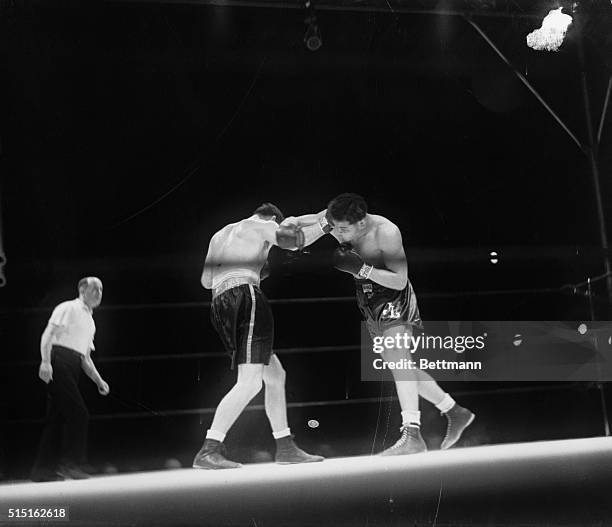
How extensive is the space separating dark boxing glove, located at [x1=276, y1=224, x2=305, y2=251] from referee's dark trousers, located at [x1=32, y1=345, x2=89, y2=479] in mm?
798

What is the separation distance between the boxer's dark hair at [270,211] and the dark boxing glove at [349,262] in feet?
0.77

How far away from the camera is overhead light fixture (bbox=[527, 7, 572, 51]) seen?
2305mm

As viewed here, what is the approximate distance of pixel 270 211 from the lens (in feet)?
7.02

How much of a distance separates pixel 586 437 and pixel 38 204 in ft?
6.97

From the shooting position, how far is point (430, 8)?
2277mm

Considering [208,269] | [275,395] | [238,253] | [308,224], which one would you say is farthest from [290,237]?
[275,395]

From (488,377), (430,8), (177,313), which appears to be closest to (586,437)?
(488,377)

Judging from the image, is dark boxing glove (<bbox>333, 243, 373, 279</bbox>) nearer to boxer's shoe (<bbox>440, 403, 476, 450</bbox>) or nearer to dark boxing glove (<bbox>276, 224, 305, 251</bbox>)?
dark boxing glove (<bbox>276, 224, 305, 251</bbox>)

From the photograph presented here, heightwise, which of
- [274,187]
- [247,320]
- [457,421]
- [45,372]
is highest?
[274,187]

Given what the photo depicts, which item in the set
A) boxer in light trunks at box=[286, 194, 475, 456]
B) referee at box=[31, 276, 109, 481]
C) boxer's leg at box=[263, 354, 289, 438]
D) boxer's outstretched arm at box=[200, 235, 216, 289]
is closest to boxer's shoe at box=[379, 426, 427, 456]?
boxer in light trunks at box=[286, 194, 475, 456]

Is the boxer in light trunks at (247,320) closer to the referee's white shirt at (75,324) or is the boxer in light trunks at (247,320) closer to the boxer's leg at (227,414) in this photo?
the boxer's leg at (227,414)

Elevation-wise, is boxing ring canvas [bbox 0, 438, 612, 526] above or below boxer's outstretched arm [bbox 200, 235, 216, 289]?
below

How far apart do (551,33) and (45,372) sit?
2259 millimetres

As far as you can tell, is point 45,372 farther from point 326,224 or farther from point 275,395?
point 326,224
